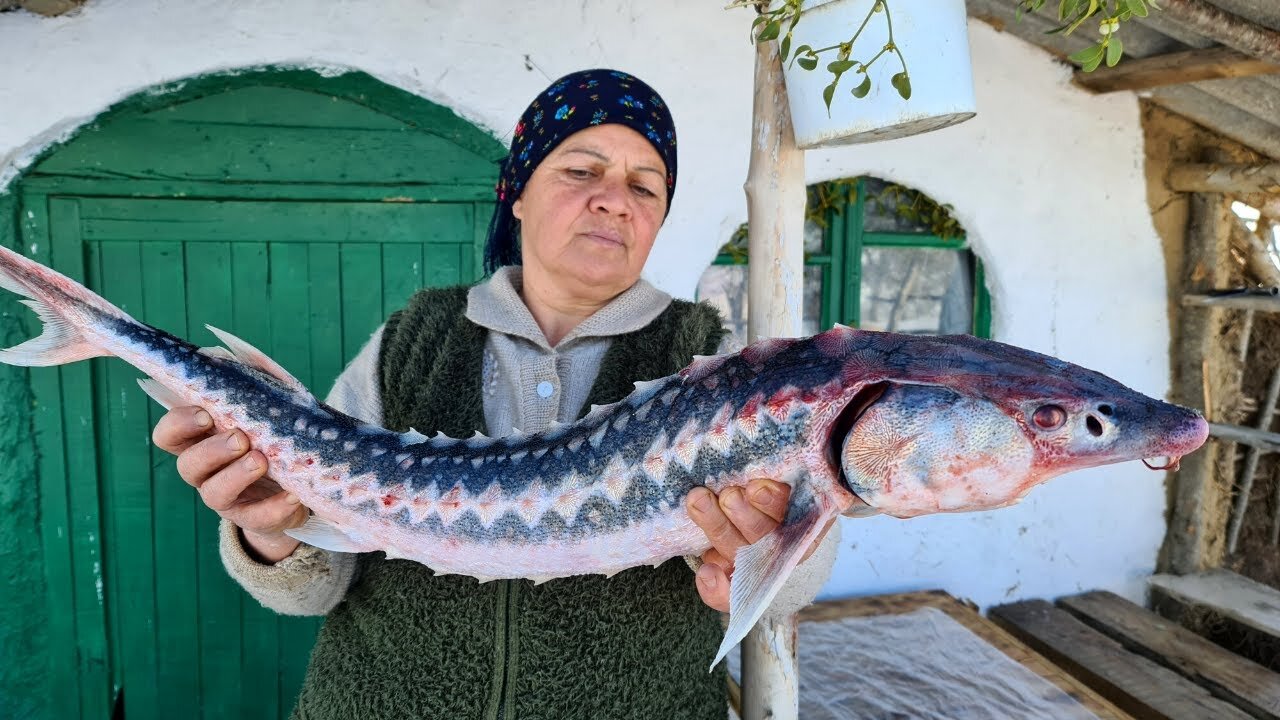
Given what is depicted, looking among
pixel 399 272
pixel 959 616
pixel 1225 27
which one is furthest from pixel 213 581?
pixel 1225 27

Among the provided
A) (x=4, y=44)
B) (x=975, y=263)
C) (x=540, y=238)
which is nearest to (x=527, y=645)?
(x=540, y=238)

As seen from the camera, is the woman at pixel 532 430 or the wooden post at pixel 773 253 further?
the wooden post at pixel 773 253

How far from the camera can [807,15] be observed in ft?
6.47

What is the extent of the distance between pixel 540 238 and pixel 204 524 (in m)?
2.37

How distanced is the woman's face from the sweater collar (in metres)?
0.06

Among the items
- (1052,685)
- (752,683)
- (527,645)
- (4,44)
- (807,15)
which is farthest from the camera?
(1052,685)

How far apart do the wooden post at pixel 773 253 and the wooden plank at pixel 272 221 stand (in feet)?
5.53

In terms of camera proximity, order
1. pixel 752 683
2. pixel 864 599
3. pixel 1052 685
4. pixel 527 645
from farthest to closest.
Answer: pixel 864 599
pixel 1052 685
pixel 752 683
pixel 527 645

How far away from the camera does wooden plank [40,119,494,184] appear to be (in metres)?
3.14

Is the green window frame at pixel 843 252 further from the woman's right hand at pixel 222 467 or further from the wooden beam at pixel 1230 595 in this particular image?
the woman's right hand at pixel 222 467

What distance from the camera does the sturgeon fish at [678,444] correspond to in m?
1.29

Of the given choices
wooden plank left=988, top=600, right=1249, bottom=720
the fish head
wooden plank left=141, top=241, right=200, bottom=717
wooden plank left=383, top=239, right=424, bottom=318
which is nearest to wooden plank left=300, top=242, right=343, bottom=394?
wooden plank left=383, top=239, right=424, bottom=318

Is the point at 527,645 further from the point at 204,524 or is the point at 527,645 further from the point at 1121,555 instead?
the point at 1121,555

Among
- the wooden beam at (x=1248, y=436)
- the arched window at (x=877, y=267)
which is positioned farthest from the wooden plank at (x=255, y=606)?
the wooden beam at (x=1248, y=436)
